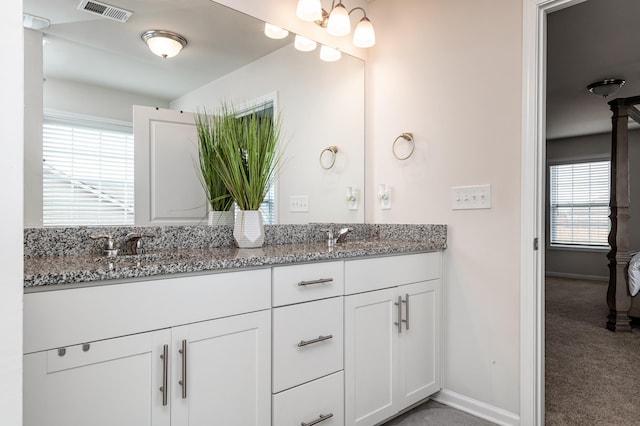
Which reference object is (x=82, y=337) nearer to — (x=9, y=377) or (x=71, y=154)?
(x=9, y=377)

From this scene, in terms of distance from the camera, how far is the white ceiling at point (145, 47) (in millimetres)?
1477

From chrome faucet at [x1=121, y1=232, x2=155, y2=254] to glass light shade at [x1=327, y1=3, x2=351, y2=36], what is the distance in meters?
1.48

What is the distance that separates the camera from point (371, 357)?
1751 mm

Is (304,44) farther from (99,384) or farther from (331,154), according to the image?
(99,384)

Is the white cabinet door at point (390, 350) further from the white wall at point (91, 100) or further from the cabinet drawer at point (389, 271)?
the white wall at point (91, 100)

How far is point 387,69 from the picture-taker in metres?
2.44

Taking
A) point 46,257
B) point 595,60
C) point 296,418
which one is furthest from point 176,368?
point 595,60

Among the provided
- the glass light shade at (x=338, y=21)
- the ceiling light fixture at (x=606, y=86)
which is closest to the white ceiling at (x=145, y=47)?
the glass light shade at (x=338, y=21)

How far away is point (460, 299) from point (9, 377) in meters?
1.93

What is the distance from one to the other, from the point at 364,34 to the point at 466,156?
908 mm

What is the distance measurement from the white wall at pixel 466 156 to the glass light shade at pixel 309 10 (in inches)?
21.2

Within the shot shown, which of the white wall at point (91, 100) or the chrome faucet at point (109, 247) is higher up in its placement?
the white wall at point (91, 100)

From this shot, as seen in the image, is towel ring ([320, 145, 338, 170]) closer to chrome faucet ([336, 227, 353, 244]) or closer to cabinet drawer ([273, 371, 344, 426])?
chrome faucet ([336, 227, 353, 244])

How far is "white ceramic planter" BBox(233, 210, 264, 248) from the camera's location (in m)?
1.77
